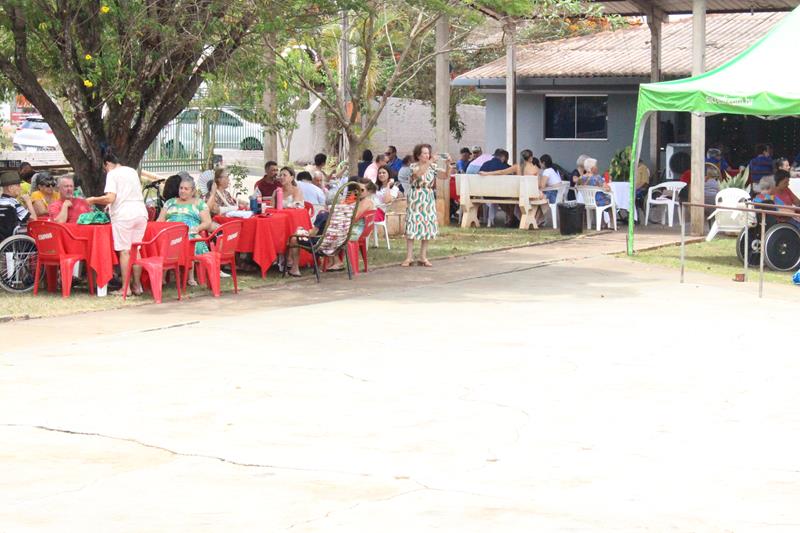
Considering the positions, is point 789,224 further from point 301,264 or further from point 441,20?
point 441,20

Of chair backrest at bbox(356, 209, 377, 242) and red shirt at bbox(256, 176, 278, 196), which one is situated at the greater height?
red shirt at bbox(256, 176, 278, 196)

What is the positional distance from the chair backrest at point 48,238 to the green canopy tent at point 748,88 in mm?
7614

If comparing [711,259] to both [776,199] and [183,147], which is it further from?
[183,147]

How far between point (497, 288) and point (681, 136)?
14692mm

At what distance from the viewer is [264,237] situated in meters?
14.2

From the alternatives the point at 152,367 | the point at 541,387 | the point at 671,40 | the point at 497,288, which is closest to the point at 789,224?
the point at 497,288

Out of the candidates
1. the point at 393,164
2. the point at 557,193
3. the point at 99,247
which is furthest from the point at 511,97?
the point at 99,247

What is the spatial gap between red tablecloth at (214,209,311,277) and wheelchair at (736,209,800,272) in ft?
18.4

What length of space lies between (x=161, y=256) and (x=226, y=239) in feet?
3.11

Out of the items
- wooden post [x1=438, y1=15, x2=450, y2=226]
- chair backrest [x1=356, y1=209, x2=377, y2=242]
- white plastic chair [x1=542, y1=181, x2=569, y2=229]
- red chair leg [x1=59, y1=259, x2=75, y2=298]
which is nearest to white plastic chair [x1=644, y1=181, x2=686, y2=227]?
white plastic chair [x1=542, y1=181, x2=569, y2=229]

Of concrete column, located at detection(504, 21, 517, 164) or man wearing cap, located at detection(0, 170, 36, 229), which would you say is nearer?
man wearing cap, located at detection(0, 170, 36, 229)

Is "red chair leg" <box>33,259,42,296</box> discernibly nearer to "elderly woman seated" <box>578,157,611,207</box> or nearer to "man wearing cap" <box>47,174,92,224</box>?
"man wearing cap" <box>47,174,92,224</box>

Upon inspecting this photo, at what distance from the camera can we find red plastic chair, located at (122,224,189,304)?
1245 centimetres

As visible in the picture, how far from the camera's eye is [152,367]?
8984 mm
